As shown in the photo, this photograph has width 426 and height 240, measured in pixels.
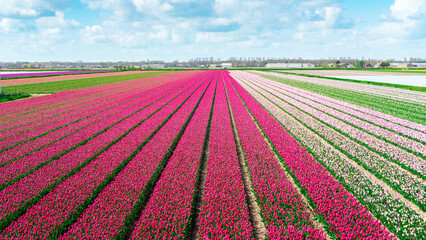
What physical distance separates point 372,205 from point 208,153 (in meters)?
6.93

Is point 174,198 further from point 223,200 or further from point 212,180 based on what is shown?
point 212,180

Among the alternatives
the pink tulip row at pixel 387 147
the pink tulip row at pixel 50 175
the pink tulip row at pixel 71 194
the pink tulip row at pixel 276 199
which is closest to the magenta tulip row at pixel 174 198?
the pink tulip row at pixel 71 194

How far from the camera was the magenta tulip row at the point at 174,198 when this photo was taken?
590 cm

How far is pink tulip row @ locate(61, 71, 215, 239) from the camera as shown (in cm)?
591

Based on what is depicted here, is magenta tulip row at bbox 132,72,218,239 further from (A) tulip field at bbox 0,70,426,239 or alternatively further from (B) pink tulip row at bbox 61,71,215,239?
(B) pink tulip row at bbox 61,71,215,239

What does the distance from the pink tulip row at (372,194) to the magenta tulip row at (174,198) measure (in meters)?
5.49

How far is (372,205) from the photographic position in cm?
724

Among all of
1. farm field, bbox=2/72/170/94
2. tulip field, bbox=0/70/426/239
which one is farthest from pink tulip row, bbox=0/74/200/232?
farm field, bbox=2/72/170/94

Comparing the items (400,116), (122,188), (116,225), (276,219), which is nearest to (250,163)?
(276,219)

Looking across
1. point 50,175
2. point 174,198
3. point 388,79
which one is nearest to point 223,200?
point 174,198

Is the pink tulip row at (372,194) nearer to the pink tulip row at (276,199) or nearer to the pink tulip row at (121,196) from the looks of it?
the pink tulip row at (276,199)

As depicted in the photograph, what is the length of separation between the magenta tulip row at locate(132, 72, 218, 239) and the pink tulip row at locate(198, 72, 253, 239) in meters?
0.51

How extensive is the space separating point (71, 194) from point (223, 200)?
486cm

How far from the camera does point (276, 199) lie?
24.2ft
